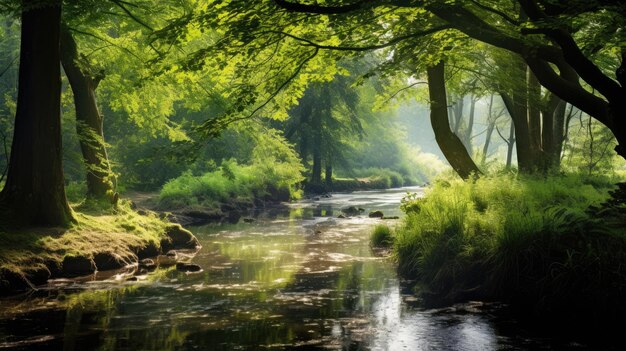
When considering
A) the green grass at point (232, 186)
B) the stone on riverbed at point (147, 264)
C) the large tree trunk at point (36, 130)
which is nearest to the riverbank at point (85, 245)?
the stone on riverbed at point (147, 264)

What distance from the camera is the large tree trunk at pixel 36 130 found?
38.4 ft

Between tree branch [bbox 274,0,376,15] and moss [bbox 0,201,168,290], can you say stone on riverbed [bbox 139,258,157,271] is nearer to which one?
moss [bbox 0,201,168,290]

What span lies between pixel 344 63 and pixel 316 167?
7.41 m

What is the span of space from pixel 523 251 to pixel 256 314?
14.6 feet

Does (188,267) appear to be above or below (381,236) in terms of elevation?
below

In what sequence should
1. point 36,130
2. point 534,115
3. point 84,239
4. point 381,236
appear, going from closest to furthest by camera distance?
point 36,130
point 84,239
point 381,236
point 534,115

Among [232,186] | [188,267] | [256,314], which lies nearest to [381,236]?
[188,267]

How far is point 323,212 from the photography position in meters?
26.0

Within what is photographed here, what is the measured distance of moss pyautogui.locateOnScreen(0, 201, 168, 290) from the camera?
1056cm

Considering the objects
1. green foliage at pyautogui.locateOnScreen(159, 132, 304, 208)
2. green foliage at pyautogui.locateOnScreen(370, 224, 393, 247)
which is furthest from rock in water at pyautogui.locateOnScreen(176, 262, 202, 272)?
green foliage at pyautogui.locateOnScreen(159, 132, 304, 208)

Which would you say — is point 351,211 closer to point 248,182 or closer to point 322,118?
point 248,182

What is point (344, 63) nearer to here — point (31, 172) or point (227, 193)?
point (227, 193)

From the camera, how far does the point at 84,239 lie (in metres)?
12.4

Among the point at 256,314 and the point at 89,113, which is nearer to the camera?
the point at 256,314
